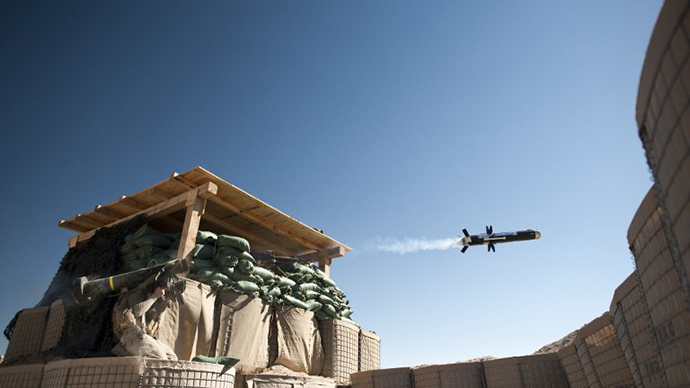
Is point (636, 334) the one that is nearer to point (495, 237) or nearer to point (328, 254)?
point (328, 254)

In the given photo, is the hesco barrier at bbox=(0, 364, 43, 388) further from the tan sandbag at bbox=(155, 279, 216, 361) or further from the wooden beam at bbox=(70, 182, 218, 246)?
the wooden beam at bbox=(70, 182, 218, 246)

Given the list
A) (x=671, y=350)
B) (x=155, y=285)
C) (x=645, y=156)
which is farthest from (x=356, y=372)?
(x=645, y=156)

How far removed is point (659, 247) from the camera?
11.7 ft

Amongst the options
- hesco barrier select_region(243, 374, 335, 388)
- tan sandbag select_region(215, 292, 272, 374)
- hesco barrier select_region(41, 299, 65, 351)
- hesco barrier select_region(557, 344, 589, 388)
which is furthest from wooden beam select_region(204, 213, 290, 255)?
hesco barrier select_region(557, 344, 589, 388)

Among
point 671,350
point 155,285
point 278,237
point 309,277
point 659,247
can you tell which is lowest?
point 671,350

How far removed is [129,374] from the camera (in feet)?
20.4

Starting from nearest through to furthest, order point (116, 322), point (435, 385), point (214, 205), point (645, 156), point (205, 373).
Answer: point (645, 156) < point (205, 373) < point (116, 322) < point (435, 385) < point (214, 205)

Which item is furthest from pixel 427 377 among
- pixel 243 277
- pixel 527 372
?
pixel 243 277

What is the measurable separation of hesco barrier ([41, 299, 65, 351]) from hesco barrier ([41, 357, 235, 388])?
3.55 meters

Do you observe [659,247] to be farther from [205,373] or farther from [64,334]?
[64,334]

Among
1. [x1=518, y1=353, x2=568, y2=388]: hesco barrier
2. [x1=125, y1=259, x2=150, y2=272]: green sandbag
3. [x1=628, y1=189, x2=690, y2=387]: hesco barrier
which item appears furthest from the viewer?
[x1=125, y1=259, x2=150, y2=272]: green sandbag

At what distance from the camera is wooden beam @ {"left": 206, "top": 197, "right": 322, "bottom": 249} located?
11.8m

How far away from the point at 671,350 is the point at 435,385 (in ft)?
26.1

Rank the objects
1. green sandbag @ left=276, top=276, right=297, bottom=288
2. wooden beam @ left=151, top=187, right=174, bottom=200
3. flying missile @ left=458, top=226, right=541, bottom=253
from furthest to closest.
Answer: flying missile @ left=458, top=226, right=541, bottom=253 → green sandbag @ left=276, top=276, right=297, bottom=288 → wooden beam @ left=151, top=187, right=174, bottom=200
